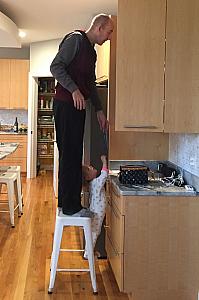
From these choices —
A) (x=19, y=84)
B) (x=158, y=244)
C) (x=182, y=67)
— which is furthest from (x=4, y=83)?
(x=158, y=244)

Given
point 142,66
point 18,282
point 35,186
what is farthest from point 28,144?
point 142,66

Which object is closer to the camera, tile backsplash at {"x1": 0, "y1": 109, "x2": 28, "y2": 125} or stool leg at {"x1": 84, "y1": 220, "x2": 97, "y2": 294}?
stool leg at {"x1": 84, "y1": 220, "x2": 97, "y2": 294}

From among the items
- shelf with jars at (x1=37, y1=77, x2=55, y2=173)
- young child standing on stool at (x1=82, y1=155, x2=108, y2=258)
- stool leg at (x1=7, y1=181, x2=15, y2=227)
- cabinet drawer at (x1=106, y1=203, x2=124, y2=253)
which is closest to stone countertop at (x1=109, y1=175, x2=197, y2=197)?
cabinet drawer at (x1=106, y1=203, x2=124, y2=253)

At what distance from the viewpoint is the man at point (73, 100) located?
3002 mm

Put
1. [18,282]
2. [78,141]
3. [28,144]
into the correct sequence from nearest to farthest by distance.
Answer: [78,141]
[18,282]
[28,144]

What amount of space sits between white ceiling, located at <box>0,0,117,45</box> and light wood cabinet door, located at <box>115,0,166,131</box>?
8.61 feet

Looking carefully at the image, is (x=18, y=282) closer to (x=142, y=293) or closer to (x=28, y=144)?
(x=142, y=293)

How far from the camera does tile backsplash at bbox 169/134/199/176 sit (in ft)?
9.87

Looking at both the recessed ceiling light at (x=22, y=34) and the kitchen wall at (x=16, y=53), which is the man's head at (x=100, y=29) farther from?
the kitchen wall at (x=16, y=53)

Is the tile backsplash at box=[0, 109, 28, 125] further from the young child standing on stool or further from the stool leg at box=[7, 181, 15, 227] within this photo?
the young child standing on stool

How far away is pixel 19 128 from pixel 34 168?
107 cm

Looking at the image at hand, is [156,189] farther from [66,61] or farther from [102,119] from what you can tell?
[66,61]

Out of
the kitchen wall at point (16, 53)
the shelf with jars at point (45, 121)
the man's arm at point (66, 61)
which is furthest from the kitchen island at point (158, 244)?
the kitchen wall at point (16, 53)

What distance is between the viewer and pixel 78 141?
10.1ft
